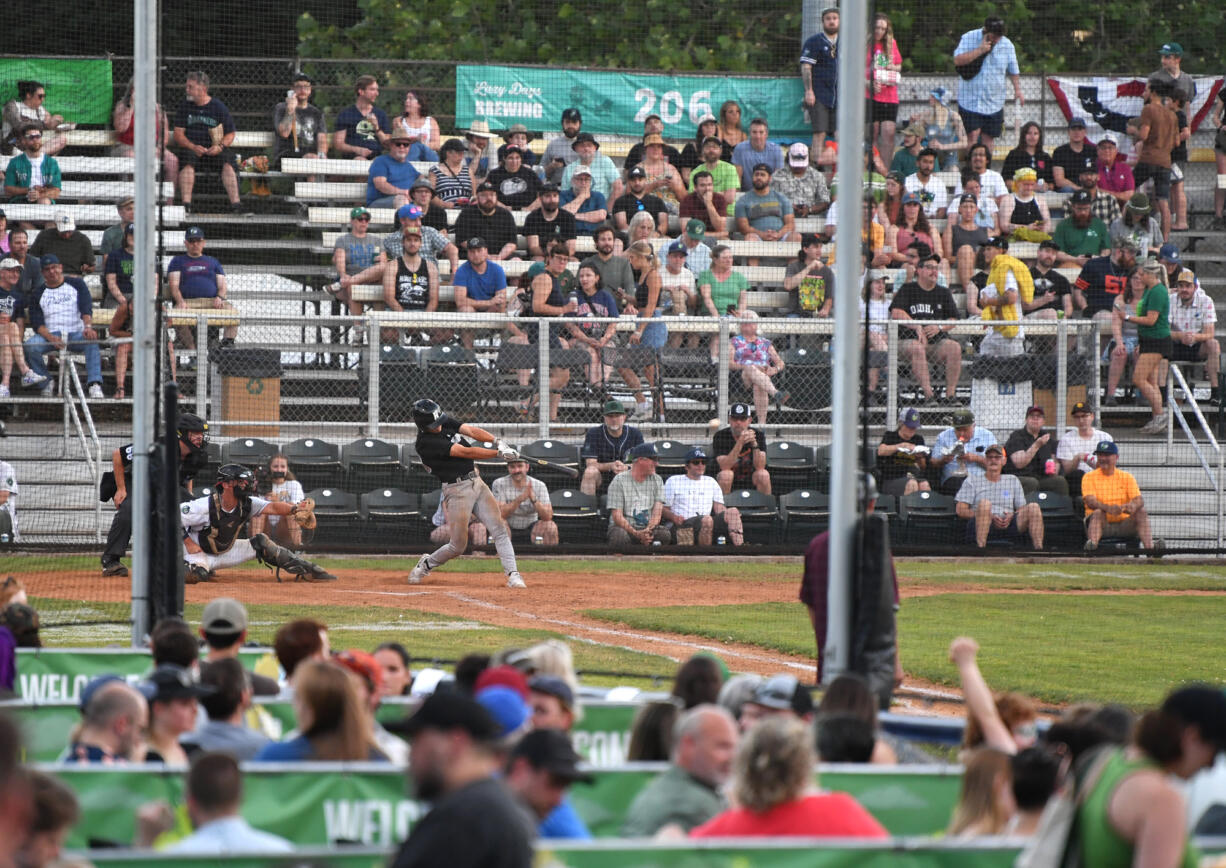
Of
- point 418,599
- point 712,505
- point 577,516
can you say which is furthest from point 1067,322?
point 418,599

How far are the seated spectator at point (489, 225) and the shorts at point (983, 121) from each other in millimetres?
7797

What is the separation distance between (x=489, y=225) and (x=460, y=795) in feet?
63.5

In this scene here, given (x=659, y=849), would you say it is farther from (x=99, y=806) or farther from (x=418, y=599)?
(x=418, y=599)

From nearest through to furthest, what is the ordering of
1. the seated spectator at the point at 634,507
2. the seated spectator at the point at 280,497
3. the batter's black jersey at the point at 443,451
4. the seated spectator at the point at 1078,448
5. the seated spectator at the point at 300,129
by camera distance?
the batter's black jersey at the point at 443,451, the seated spectator at the point at 280,497, the seated spectator at the point at 634,507, the seated spectator at the point at 1078,448, the seated spectator at the point at 300,129

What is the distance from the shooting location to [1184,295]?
2245cm

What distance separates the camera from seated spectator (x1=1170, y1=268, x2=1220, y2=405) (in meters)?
22.2

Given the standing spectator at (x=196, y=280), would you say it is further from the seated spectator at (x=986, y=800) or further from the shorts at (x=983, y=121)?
the seated spectator at (x=986, y=800)

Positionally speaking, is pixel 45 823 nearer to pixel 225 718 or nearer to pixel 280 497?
pixel 225 718

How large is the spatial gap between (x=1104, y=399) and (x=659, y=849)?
18885 mm

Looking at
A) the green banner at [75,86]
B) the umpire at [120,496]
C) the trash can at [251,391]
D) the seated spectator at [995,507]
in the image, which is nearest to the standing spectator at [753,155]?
the seated spectator at [995,507]

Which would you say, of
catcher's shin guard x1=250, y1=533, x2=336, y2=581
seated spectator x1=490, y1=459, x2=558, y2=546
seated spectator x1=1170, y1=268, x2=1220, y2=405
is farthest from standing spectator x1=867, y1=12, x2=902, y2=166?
catcher's shin guard x1=250, y1=533, x2=336, y2=581

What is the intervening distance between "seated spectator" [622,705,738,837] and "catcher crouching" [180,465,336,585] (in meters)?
11.7

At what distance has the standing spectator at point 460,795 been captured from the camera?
3883mm

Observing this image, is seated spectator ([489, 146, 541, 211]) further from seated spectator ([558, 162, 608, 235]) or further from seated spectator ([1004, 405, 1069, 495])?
seated spectator ([1004, 405, 1069, 495])
